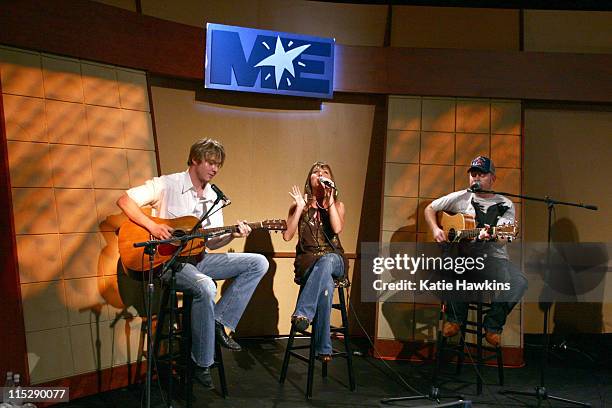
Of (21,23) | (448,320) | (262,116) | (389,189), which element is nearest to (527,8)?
(389,189)

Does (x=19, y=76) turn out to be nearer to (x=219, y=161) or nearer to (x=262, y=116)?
(x=219, y=161)

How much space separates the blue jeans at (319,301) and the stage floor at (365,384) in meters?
0.36

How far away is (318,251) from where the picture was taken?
4578mm

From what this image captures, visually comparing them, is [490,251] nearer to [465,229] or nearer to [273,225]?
[465,229]

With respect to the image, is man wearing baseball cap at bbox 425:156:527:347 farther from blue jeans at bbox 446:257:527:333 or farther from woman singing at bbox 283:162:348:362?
woman singing at bbox 283:162:348:362

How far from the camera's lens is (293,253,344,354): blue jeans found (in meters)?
4.33

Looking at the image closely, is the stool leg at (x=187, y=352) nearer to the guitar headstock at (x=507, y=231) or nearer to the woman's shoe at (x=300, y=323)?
the woman's shoe at (x=300, y=323)

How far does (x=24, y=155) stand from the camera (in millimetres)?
4016

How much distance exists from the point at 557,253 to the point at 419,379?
7.13 ft

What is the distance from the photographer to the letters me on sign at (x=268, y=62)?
525 cm

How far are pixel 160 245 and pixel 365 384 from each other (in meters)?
1.84

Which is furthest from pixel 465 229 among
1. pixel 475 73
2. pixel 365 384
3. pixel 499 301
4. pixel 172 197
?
pixel 172 197

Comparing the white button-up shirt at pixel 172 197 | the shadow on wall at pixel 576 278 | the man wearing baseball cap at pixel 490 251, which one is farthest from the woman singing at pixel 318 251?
the shadow on wall at pixel 576 278

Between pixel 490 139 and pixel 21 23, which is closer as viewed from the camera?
pixel 21 23
